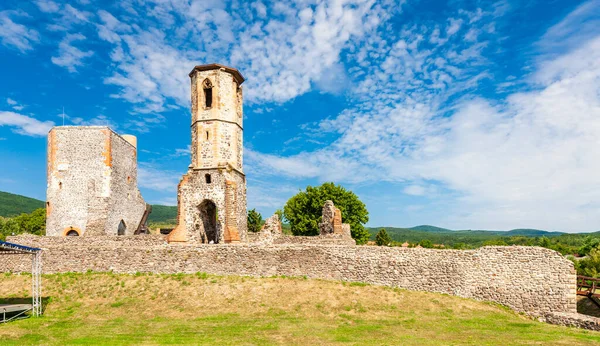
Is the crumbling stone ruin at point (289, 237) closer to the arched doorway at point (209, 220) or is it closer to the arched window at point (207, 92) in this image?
the arched doorway at point (209, 220)

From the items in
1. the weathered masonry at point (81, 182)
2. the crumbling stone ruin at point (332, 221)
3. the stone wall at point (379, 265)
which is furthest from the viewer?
the weathered masonry at point (81, 182)

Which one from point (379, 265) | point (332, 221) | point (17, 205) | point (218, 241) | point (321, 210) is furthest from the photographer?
point (17, 205)

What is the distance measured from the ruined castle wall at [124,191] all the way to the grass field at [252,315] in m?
8.62

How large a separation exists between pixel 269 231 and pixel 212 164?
5.45 metres

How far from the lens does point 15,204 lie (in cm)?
15538

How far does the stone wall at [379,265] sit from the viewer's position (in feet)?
53.0

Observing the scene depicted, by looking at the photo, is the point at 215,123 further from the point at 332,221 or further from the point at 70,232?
the point at 70,232

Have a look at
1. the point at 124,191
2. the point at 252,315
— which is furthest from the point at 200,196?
the point at 252,315

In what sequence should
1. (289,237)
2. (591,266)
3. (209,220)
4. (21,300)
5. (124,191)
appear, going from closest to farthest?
(21,300) → (289,237) → (209,220) → (124,191) → (591,266)

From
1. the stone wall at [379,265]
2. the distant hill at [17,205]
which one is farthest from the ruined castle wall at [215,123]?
the distant hill at [17,205]

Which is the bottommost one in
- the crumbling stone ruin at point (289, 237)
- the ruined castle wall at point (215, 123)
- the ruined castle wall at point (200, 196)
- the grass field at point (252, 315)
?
the grass field at point (252, 315)

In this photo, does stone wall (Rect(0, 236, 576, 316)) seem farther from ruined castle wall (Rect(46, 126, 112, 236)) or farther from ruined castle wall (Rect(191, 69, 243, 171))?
ruined castle wall (Rect(191, 69, 243, 171))

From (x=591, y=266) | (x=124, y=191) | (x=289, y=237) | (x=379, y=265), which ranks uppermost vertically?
(x=124, y=191)

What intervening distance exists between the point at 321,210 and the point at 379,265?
24.6 meters
